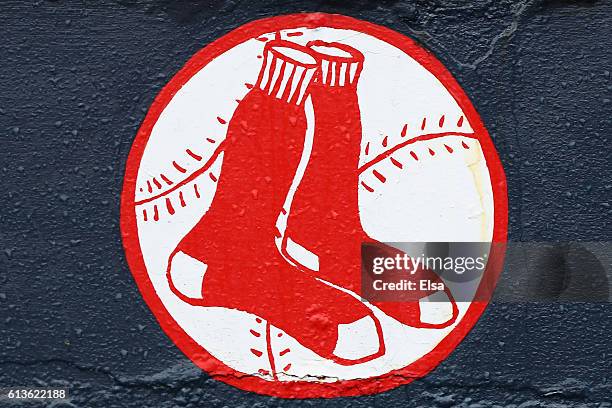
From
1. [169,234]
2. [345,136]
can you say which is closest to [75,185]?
[169,234]

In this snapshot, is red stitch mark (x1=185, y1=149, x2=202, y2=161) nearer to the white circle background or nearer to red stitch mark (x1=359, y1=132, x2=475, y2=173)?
the white circle background

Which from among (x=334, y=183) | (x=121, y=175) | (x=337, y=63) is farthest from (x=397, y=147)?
(x=121, y=175)

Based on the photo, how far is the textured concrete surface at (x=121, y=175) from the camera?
206cm

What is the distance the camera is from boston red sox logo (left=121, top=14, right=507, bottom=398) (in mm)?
2039

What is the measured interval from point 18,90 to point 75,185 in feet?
1.19

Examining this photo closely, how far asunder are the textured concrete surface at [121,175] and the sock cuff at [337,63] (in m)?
0.23

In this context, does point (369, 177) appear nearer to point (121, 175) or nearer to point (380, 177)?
point (380, 177)

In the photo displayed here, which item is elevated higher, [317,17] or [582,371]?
[317,17]

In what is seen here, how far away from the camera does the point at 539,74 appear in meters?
2.06

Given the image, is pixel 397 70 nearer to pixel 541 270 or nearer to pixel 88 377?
pixel 541 270

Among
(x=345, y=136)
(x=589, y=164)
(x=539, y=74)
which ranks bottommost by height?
(x=589, y=164)

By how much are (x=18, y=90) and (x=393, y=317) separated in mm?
1442

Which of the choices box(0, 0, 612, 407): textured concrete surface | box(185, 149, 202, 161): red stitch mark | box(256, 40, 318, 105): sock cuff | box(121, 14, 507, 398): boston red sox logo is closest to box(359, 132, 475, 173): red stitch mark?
box(121, 14, 507, 398): boston red sox logo

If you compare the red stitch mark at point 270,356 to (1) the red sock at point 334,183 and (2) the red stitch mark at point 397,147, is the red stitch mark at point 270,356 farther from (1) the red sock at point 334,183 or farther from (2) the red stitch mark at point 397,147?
(2) the red stitch mark at point 397,147
